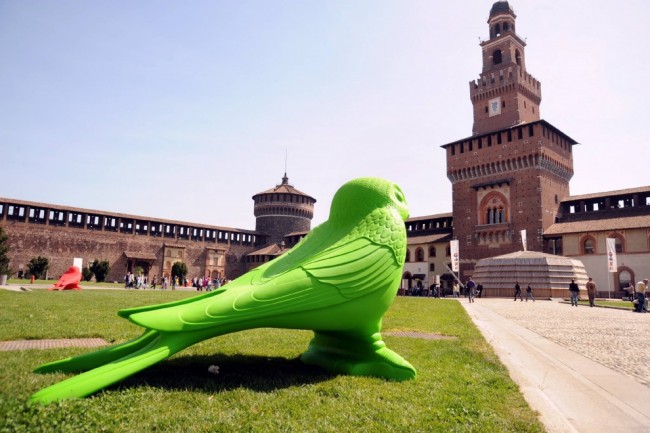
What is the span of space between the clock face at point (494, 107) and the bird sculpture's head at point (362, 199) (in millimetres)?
47981

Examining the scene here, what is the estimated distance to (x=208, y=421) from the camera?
122 inches

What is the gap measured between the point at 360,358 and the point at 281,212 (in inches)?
2473

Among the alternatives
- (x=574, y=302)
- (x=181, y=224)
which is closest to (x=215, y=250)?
(x=181, y=224)

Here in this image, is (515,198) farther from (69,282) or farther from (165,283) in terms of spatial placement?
(69,282)

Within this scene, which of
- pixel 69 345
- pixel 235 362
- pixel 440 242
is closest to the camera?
pixel 235 362

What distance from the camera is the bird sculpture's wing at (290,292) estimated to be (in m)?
3.56

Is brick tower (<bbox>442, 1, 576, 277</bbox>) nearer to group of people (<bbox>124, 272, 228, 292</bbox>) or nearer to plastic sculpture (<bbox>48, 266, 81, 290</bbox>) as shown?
group of people (<bbox>124, 272, 228, 292</bbox>)

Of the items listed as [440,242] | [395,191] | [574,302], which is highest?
[440,242]

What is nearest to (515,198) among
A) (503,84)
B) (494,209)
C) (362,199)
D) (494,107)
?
(494,209)

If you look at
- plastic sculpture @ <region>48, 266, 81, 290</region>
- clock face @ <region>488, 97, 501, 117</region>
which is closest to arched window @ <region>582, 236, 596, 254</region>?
clock face @ <region>488, 97, 501, 117</region>

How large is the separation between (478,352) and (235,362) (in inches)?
149

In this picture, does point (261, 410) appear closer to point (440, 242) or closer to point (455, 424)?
point (455, 424)

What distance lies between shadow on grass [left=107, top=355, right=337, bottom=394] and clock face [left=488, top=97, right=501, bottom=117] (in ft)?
161

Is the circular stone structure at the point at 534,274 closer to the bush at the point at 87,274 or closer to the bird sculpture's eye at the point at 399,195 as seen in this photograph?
the bird sculpture's eye at the point at 399,195
